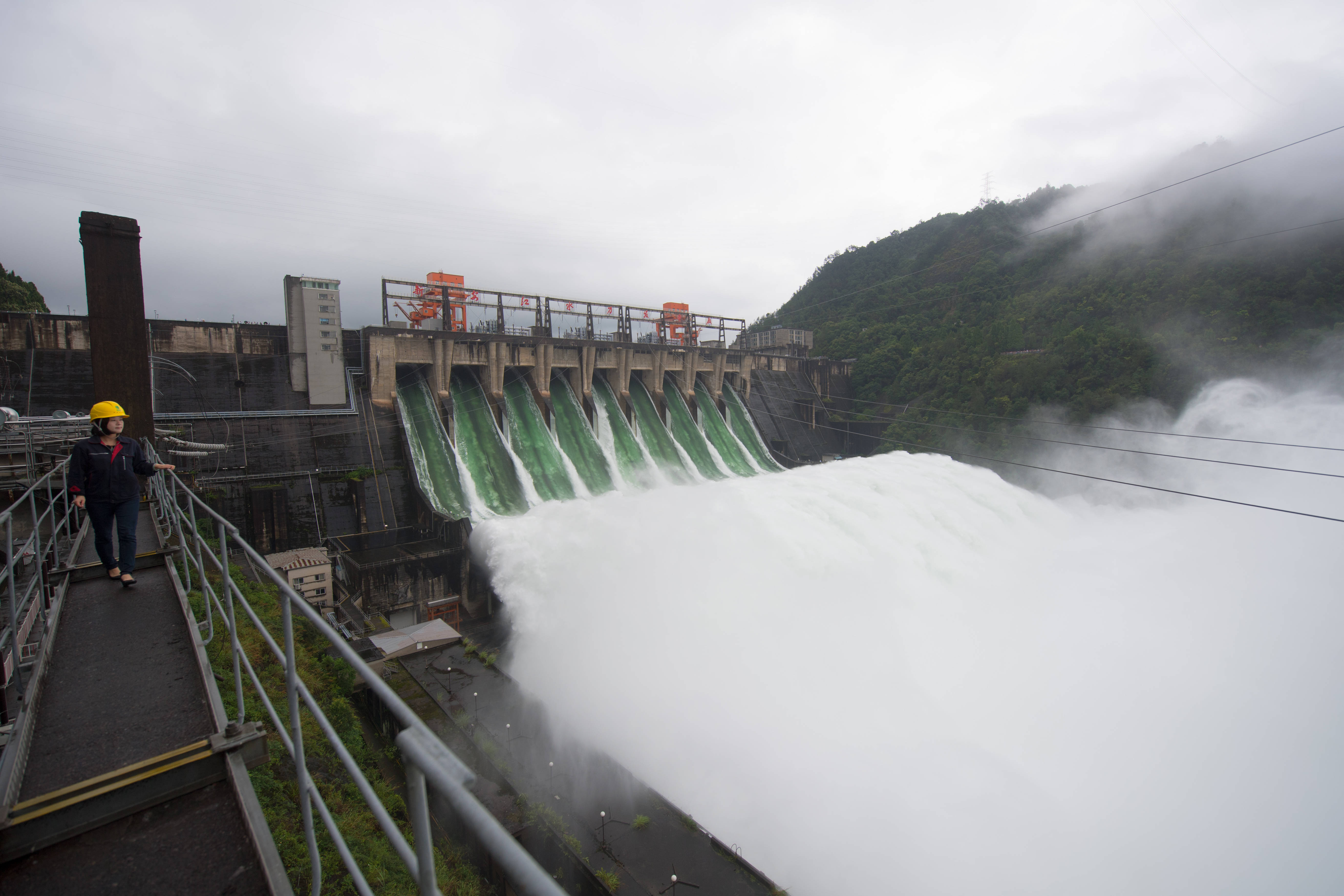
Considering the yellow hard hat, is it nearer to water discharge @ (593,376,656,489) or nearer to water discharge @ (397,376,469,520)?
water discharge @ (397,376,469,520)

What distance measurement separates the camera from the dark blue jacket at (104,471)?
4.03m

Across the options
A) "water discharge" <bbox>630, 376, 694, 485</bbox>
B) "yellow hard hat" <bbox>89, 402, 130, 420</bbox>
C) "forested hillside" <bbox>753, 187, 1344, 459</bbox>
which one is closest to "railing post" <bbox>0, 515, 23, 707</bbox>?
"yellow hard hat" <bbox>89, 402, 130, 420</bbox>

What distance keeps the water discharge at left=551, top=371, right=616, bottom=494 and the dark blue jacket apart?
1491 cm

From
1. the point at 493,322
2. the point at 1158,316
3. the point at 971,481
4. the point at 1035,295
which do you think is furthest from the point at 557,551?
the point at 1035,295

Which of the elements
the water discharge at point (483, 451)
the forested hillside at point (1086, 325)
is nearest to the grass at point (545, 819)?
the water discharge at point (483, 451)

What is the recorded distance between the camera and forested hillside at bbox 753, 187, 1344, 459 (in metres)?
25.2

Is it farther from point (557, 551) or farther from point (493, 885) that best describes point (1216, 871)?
point (557, 551)

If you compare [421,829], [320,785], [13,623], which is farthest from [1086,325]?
[13,623]

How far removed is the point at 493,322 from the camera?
21188mm

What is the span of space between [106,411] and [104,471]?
432mm

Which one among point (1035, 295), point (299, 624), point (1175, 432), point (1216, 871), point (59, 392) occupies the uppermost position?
point (1035, 295)

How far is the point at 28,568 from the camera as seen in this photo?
184 inches

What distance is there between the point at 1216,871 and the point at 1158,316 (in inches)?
1081

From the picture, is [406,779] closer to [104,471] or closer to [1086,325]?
[104,471]
